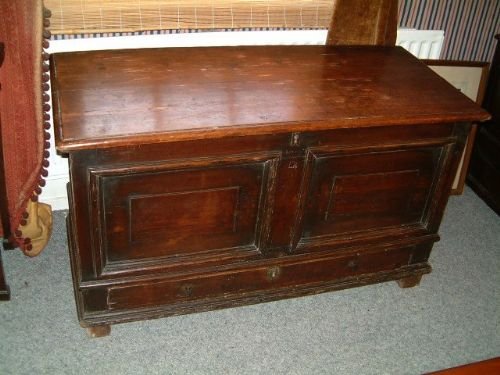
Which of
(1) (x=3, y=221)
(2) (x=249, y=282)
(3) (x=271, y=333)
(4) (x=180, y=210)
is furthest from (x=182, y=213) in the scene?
(1) (x=3, y=221)

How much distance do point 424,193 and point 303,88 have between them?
56 centimetres

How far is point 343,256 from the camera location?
6.50 ft

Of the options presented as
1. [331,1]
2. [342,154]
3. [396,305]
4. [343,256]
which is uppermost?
[331,1]

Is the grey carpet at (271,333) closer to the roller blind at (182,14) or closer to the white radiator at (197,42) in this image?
the white radiator at (197,42)

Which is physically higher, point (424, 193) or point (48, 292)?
point (424, 193)

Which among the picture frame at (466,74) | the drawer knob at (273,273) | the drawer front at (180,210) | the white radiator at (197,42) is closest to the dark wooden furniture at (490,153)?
the picture frame at (466,74)

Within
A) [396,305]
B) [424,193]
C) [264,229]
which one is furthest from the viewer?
[396,305]

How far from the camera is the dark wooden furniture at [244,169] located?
157 centimetres

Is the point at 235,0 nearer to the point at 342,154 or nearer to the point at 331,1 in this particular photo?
the point at 331,1

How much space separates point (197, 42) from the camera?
7.03 ft

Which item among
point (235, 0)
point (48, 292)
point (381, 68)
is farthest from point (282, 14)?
point (48, 292)

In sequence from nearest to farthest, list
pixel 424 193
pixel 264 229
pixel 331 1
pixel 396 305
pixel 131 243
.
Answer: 1. pixel 131 243
2. pixel 264 229
3. pixel 424 193
4. pixel 396 305
5. pixel 331 1

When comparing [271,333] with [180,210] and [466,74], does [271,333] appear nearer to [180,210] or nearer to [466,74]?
[180,210]

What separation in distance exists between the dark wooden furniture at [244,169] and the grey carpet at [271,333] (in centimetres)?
10
